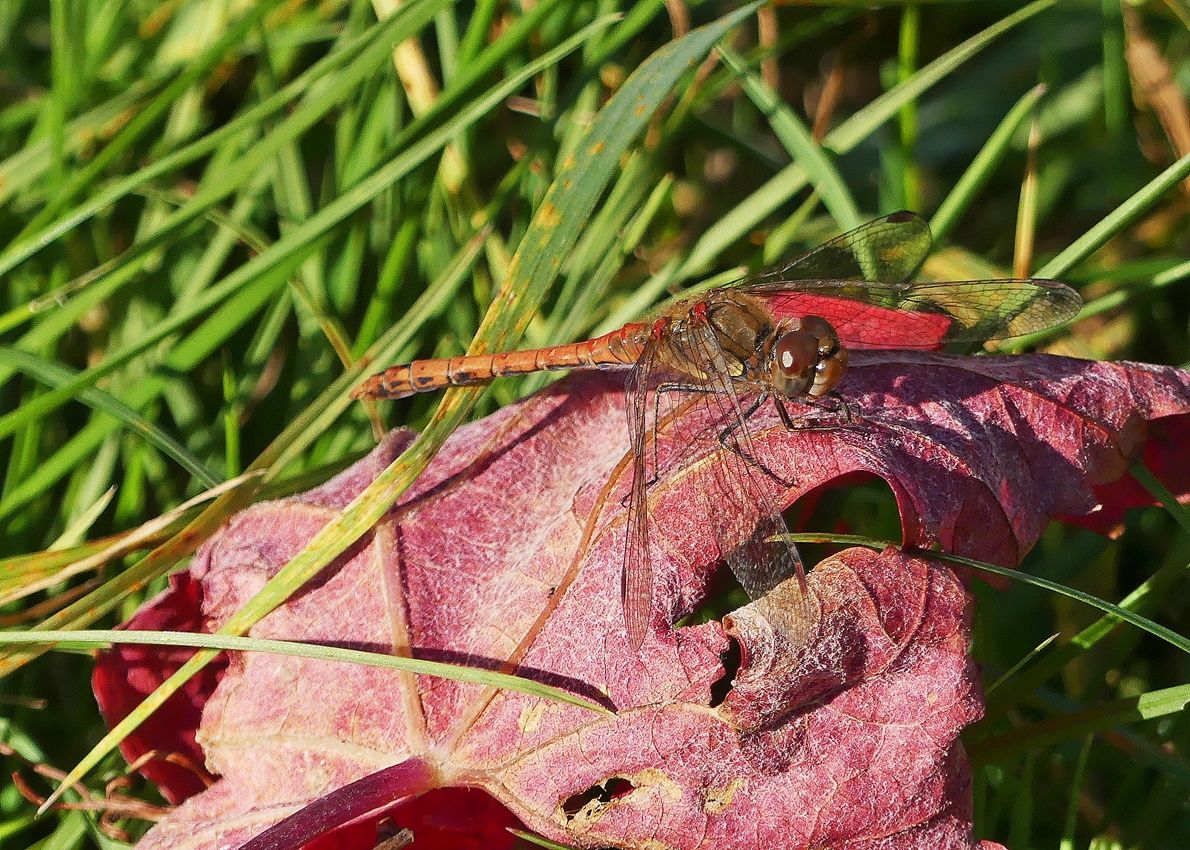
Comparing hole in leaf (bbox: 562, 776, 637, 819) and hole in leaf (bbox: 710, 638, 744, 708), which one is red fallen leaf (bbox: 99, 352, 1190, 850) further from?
hole in leaf (bbox: 710, 638, 744, 708)

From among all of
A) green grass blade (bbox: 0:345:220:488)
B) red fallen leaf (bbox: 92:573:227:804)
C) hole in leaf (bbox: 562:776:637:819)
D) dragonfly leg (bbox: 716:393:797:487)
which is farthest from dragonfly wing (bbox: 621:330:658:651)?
green grass blade (bbox: 0:345:220:488)

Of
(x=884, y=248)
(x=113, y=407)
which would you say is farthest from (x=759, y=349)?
(x=113, y=407)

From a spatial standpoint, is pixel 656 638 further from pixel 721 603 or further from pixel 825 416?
pixel 721 603

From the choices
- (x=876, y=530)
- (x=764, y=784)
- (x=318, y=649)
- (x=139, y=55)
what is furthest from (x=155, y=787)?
(x=139, y=55)

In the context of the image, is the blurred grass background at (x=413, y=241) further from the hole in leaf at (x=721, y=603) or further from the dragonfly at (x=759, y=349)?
the hole in leaf at (x=721, y=603)

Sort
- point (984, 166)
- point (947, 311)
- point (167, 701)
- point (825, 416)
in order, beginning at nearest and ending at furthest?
1. point (825, 416)
2. point (167, 701)
3. point (947, 311)
4. point (984, 166)
